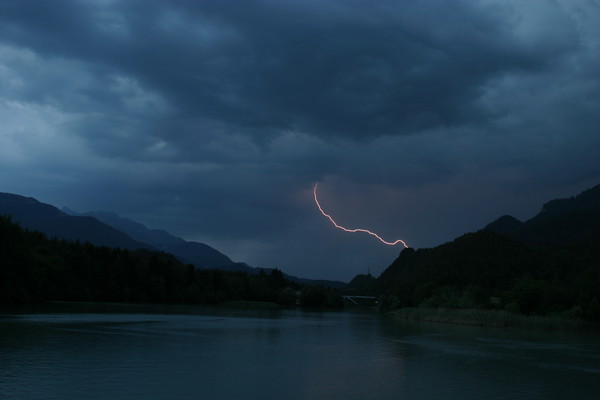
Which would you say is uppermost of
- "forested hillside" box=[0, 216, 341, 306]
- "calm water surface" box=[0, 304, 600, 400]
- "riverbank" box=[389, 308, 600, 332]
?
"forested hillside" box=[0, 216, 341, 306]

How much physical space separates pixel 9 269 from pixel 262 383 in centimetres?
6725

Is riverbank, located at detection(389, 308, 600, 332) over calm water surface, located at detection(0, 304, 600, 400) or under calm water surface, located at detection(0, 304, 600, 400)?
over

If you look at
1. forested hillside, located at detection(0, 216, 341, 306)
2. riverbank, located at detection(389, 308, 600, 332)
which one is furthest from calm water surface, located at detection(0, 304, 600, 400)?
forested hillside, located at detection(0, 216, 341, 306)

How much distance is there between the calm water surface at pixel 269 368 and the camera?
61.0 ft

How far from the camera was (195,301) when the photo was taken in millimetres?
142500

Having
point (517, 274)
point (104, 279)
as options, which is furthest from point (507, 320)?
point (104, 279)

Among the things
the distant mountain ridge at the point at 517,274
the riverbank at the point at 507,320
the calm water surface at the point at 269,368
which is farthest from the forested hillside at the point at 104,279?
the riverbank at the point at 507,320

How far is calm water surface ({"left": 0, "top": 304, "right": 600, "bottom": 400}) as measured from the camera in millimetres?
18578

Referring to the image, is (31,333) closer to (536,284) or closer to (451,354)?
(451,354)

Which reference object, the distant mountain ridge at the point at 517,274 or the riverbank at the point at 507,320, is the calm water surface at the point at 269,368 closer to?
the riverbank at the point at 507,320

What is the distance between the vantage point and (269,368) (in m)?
24.2

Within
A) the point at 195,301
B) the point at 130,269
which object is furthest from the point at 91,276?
the point at 195,301

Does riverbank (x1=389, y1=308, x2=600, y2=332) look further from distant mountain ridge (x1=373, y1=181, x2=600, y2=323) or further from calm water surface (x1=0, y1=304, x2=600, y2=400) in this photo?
calm water surface (x1=0, y1=304, x2=600, y2=400)

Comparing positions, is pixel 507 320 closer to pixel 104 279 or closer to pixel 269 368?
pixel 269 368
